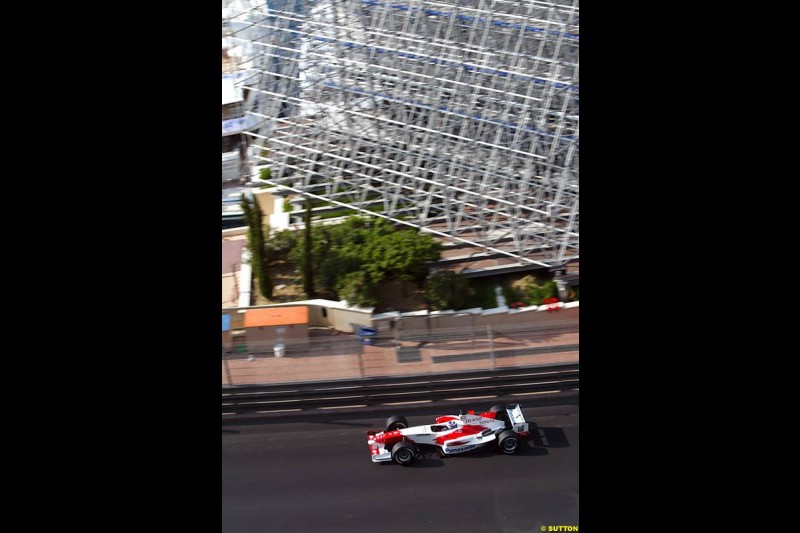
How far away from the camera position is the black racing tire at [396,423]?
7.06m

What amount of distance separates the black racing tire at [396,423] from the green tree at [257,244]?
2.01 meters

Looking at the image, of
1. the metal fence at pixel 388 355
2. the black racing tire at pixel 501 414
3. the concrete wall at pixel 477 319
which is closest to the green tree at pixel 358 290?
the concrete wall at pixel 477 319

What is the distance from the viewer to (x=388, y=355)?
24.6ft

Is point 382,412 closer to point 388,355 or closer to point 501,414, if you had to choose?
point 388,355

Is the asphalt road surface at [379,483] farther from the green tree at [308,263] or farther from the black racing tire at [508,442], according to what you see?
the green tree at [308,263]

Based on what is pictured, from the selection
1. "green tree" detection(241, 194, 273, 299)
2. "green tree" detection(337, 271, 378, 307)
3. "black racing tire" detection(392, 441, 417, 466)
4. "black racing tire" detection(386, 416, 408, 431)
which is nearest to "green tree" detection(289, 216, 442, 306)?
"green tree" detection(337, 271, 378, 307)

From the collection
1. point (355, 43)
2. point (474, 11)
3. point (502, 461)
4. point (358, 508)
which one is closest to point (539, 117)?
point (474, 11)

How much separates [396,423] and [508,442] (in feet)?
3.87

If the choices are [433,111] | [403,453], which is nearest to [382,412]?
[403,453]

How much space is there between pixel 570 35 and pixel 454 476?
223 inches

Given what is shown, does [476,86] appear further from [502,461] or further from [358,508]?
[358,508]

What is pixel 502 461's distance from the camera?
6.94 metres

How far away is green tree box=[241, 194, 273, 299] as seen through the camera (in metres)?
7.70

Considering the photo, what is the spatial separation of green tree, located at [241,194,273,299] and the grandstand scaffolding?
0.88m
